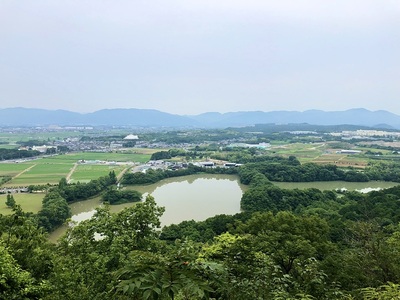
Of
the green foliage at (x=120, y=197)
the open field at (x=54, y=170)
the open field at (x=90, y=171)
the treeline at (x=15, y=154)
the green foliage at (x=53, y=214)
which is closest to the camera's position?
the green foliage at (x=53, y=214)

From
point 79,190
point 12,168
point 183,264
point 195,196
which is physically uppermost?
point 183,264

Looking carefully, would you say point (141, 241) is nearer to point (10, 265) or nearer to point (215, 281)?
point (10, 265)

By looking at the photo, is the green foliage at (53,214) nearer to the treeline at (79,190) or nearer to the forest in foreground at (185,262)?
the treeline at (79,190)

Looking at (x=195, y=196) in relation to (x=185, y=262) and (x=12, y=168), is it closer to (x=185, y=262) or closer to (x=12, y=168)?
(x=185, y=262)

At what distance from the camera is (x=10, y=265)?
4.51 m

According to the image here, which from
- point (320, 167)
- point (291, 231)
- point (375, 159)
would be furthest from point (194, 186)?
point (375, 159)

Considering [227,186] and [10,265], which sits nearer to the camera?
[10,265]

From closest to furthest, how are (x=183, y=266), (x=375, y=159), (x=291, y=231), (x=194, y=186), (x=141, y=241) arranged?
(x=183, y=266)
(x=141, y=241)
(x=291, y=231)
(x=194, y=186)
(x=375, y=159)

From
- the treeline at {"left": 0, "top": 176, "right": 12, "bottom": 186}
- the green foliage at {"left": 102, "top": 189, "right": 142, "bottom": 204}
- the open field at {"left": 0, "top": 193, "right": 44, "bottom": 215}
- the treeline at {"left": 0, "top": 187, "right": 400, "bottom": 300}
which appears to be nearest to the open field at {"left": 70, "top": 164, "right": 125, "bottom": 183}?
the treeline at {"left": 0, "top": 176, "right": 12, "bottom": 186}

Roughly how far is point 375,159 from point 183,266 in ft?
178

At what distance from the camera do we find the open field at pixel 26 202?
72.3ft

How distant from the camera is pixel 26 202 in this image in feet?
79.7

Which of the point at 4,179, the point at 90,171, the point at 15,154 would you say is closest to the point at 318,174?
the point at 90,171

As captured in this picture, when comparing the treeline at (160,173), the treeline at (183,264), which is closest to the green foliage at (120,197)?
the treeline at (160,173)
